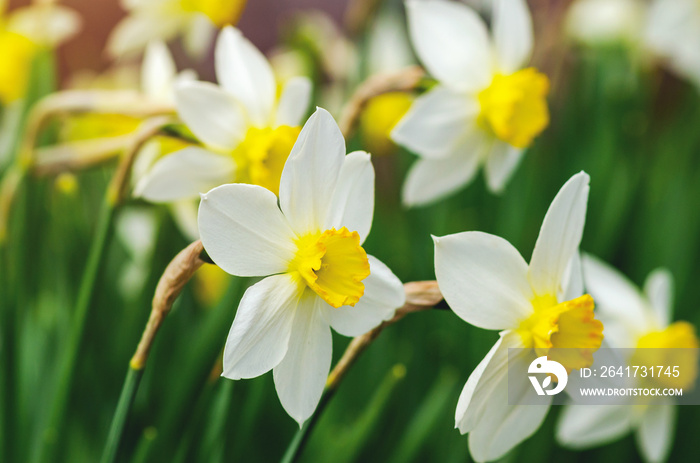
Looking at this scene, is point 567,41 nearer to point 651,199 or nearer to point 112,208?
point 651,199

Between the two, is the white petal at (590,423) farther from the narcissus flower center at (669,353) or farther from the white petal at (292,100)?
the white petal at (292,100)

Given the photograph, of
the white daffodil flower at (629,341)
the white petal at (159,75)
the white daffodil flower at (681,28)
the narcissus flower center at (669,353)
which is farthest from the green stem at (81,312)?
the white daffodil flower at (681,28)

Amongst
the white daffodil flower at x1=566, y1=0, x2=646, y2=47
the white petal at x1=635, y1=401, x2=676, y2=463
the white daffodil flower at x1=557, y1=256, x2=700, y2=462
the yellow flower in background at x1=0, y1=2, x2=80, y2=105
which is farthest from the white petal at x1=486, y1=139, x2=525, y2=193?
the white daffodil flower at x1=566, y1=0, x2=646, y2=47

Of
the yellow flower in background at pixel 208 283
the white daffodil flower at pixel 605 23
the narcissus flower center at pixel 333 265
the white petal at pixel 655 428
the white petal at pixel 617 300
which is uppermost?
the narcissus flower center at pixel 333 265

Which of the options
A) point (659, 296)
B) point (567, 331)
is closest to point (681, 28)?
point (659, 296)

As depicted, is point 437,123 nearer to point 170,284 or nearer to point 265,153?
point 265,153
